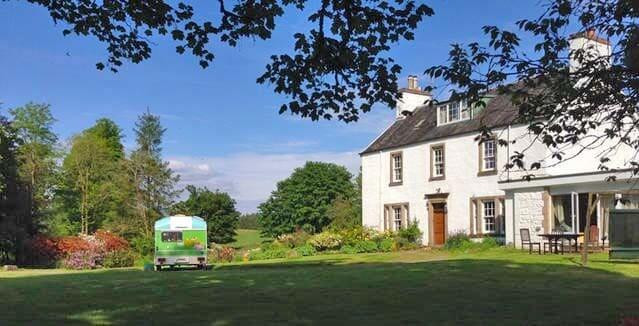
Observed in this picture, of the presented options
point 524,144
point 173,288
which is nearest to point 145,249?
point 524,144

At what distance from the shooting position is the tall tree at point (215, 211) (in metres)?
55.6

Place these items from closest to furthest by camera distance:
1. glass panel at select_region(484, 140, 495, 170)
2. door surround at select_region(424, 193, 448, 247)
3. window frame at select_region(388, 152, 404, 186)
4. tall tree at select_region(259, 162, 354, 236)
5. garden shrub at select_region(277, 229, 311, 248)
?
1. glass panel at select_region(484, 140, 495, 170)
2. door surround at select_region(424, 193, 448, 247)
3. window frame at select_region(388, 152, 404, 186)
4. garden shrub at select_region(277, 229, 311, 248)
5. tall tree at select_region(259, 162, 354, 236)

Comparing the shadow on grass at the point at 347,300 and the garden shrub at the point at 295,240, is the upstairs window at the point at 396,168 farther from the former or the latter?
the shadow on grass at the point at 347,300

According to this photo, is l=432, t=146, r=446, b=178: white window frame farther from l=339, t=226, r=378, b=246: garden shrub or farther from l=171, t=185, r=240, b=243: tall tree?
l=171, t=185, r=240, b=243: tall tree

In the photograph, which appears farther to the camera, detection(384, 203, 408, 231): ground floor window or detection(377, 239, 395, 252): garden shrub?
detection(384, 203, 408, 231): ground floor window

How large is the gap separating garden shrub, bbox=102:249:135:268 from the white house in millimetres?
14220

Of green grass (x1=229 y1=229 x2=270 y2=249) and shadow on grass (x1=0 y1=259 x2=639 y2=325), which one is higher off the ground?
shadow on grass (x1=0 y1=259 x2=639 y2=325)

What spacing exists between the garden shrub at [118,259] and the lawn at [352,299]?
18436 mm

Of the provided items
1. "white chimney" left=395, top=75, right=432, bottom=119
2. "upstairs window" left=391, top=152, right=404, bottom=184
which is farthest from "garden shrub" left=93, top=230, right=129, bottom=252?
"white chimney" left=395, top=75, right=432, bottom=119

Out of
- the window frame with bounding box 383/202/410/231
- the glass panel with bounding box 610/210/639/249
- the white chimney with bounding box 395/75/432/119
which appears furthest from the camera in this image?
the white chimney with bounding box 395/75/432/119

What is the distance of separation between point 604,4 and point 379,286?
299 inches

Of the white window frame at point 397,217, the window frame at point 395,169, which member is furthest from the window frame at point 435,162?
the white window frame at point 397,217

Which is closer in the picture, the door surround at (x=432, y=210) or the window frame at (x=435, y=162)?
the door surround at (x=432, y=210)

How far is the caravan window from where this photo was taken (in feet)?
88.6
